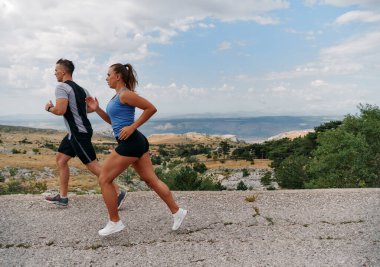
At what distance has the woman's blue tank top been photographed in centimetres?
509

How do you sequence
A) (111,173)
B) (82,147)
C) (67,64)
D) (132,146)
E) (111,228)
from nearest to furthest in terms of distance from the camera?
(132,146) → (111,173) → (111,228) → (82,147) → (67,64)

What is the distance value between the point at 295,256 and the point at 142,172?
7.22 ft

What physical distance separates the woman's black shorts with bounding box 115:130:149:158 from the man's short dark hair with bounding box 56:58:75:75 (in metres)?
1.79

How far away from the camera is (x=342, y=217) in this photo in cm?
636

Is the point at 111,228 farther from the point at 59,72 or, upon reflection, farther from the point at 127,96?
the point at 59,72

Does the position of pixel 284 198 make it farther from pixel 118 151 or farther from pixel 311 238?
pixel 118 151

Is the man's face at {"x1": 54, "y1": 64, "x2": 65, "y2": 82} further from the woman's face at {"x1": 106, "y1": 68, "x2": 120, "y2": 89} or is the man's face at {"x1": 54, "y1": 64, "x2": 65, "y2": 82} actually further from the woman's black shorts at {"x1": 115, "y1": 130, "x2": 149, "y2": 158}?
the woman's black shorts at {"x1": 115, "y1": 130, "x2": 149, "y2": 158}

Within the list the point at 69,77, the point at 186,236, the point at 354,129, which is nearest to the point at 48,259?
the point at 186,236

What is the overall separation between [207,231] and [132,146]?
1692mm

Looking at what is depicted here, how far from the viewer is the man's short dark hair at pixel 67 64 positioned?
6.21 meters

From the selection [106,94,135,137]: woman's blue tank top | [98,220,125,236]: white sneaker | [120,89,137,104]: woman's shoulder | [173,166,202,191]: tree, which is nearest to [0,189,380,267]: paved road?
[98,220,125,236]: white sneaker

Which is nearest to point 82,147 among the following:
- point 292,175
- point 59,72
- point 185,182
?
point 59,72

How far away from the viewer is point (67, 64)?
624 cm

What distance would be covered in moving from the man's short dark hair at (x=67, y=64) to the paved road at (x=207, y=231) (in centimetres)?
225
